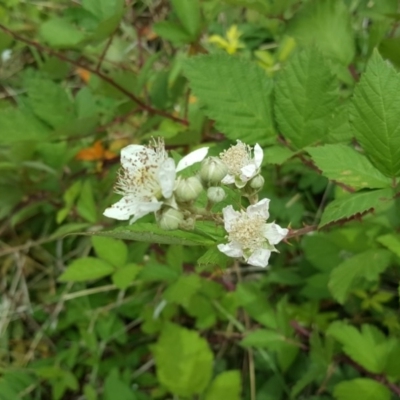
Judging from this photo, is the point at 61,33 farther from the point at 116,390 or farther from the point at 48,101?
the point at 116,390

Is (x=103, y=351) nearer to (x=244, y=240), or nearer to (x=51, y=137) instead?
(x=51, y=137)

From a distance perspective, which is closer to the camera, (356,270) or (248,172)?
(248,172)

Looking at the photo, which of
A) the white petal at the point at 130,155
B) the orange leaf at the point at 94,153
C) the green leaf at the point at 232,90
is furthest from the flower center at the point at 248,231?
the orange leaf at the point at 94,153

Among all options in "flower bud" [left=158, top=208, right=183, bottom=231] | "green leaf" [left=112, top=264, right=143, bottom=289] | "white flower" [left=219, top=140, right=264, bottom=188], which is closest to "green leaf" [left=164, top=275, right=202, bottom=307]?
"green leaf" [left=112, top=264, right=143, bottom=289]

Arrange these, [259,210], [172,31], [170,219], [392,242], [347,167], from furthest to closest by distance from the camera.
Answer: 1. [172,31]
2. [392,242]
3. [347,167]
4. [259,210]
5. [170,219]

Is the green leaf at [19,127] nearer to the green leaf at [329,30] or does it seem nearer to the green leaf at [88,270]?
the green leaf at [88,270]

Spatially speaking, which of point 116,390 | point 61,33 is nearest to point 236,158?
point 61,33
